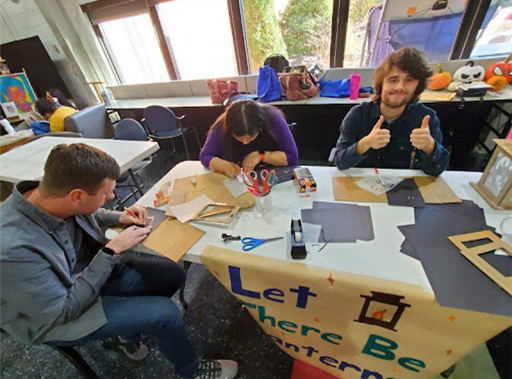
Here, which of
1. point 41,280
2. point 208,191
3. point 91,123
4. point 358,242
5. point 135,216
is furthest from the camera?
point 91,123

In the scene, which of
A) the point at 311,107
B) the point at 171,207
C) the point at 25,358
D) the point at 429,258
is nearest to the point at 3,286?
the point at 171,207

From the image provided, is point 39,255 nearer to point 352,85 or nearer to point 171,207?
point 171,207

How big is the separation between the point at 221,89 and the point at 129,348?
282 centimetres

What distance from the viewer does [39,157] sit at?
6.21 ft

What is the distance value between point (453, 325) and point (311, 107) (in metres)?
2.32

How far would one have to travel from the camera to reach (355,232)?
0.86 m

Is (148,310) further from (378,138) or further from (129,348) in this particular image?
(378,138)

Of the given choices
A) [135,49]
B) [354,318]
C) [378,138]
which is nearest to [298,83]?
[378,138]

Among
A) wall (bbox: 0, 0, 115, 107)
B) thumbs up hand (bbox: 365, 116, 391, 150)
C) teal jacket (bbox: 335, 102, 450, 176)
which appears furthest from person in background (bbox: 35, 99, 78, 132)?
thumbs up hand (bbox: 365, 116, 391, 150)

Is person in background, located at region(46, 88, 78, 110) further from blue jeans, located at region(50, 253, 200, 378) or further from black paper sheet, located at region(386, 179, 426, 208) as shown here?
black paper sheet, located at region(386, 179, 426, 208)

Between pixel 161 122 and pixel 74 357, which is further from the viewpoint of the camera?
pixel 161 122

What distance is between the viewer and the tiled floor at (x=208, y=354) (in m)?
1.15

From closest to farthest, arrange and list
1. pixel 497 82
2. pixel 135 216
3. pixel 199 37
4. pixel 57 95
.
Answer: pixel 135 216 < pixel 497 82 < pixel 199 37 < pixel 57 95

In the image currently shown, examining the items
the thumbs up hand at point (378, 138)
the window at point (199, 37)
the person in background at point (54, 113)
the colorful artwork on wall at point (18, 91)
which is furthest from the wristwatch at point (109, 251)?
the colorful artwork on wall at point (18, 91)
